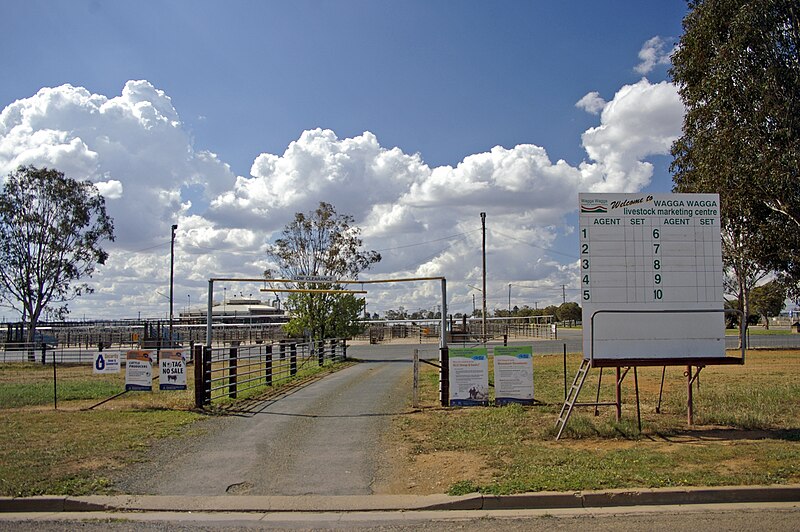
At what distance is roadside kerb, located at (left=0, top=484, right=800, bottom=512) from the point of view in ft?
26.5

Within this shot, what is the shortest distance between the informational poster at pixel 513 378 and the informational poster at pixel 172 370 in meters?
7.85

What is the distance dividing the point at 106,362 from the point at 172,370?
102 inches

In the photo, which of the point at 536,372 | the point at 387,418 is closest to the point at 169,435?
the point at 387,418

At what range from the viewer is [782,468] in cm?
903

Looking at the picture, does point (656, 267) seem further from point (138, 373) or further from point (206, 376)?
point (138, 373)

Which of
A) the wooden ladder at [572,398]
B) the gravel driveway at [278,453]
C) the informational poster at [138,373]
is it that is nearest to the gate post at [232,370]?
the gravel driveway at [278,453]

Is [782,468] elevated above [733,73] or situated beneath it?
situated beneath

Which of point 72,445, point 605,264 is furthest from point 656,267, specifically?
point 72,445

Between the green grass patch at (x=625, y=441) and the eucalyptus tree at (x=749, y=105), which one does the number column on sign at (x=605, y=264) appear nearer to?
the green grass patch at (x=625, y=441)

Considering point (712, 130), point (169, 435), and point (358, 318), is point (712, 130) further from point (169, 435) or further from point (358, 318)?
point (358, 318)

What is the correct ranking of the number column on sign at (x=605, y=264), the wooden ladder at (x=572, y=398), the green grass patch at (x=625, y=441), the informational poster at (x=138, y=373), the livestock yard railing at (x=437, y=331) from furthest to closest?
the livestock yard railing at (x=437, y=331) < the informational poster at (x=138, y=373) < the number column on sign at (x=605, y=264) < the wooden ladder at (x=572, y=398) < the green grass patch at (x=625, y=441)

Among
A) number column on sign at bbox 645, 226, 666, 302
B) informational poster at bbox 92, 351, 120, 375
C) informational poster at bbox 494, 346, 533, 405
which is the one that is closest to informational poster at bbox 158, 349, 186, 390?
informational poster at bbox 92, 351, 120, 375

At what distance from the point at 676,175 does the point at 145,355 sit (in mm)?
23647

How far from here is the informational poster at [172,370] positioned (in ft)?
56.4
